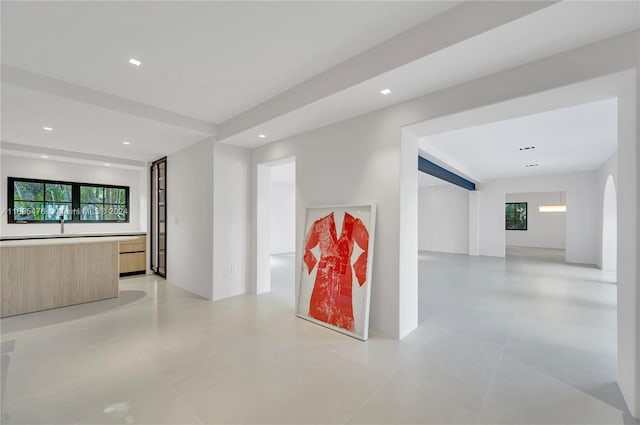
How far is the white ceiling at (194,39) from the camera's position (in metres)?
1.95

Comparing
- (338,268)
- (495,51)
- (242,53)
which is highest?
(242,53)

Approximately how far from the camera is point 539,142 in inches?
200

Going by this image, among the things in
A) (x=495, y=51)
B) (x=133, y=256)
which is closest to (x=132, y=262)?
(x=133, y=256)

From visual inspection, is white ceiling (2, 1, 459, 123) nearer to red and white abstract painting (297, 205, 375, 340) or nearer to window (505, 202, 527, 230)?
red and white abstract painting (297, 205, 375, 340)

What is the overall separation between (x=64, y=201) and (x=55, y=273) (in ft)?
10.6

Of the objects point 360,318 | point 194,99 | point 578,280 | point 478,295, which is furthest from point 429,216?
point 194,99

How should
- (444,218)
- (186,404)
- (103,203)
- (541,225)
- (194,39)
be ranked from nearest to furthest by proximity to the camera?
(186,404), (194,39), (103,203), (444,218), (541,225)

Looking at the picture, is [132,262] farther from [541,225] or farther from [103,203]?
[541,225]

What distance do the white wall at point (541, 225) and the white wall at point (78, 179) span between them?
50.0ft

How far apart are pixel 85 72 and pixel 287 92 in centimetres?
208

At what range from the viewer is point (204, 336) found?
3.05 meters

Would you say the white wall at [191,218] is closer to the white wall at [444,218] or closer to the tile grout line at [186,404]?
the tile grout line at [186,404]

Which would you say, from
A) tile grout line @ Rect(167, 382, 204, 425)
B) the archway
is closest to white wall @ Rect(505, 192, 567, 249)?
the archway

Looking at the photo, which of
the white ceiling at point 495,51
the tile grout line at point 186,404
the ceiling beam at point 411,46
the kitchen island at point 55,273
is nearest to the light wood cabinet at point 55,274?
the kitchen island at point 55,273
